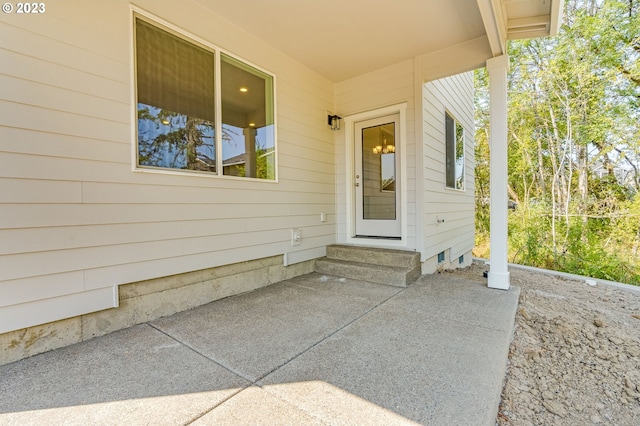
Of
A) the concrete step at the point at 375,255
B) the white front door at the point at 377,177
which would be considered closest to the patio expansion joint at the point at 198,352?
the concrete step at the point at 375,255

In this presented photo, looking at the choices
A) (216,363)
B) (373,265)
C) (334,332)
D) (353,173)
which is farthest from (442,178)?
(216,363)

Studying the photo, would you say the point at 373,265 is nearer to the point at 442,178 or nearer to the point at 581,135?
the point at 442,178

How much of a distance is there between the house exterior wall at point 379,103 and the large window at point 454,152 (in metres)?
1.38

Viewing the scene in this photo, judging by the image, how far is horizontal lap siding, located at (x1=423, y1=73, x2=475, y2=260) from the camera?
392 centimetres

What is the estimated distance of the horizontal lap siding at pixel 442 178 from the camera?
3918 millimetres

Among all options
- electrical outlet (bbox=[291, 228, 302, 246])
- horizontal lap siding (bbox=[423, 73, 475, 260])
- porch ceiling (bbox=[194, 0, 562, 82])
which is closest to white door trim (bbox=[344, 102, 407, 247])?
horizontal lap siding (bbox=[423, 73, 475, 260])

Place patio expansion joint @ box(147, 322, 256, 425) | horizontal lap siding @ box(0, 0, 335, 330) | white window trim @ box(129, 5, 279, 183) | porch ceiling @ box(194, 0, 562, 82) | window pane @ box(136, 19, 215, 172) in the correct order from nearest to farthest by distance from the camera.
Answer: patio expansion joint @ box(147, 322, 256, 425) → horizontal lap siding @ box(0, 0, 335, 330) → white window trim @ box(129, 5, 279, 183) → window pane @ box(136, 19, 215, 172) → porch ceiling @ box(194, 0, 562, 82)

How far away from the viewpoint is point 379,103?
4055 millimetres

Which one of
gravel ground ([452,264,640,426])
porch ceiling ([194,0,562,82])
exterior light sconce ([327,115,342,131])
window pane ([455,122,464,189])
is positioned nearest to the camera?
gravel ground ([452,264,640,426])

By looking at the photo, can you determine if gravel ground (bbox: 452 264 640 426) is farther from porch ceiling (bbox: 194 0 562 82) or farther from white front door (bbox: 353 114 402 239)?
porch ceiling (bbox: 194 0 562 82)

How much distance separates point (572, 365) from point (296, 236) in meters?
2.88

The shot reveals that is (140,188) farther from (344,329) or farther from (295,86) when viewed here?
(295,86)

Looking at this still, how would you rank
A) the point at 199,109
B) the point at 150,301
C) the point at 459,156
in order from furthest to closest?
1. the point at 459,156
2. the point at 199,109
3. the point at 150,301

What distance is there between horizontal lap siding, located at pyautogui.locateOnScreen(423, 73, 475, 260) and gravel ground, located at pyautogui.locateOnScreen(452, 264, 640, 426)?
4.64ft
